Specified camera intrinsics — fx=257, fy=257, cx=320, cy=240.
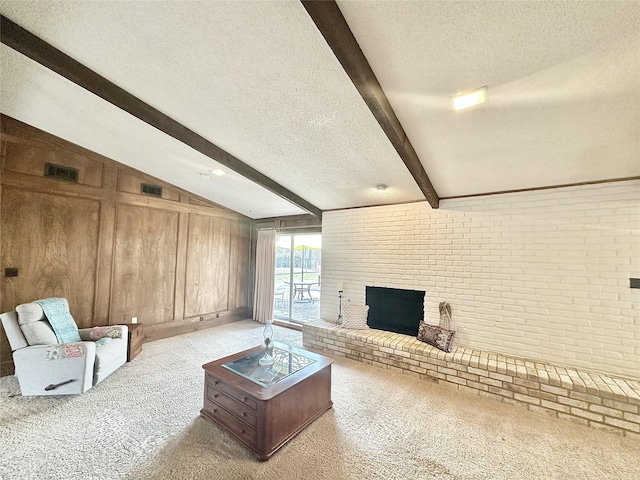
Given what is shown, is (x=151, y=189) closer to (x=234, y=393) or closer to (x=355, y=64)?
(x=234, y=393)

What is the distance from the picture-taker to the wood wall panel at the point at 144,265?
413cm

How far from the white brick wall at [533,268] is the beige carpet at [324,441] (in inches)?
33.4

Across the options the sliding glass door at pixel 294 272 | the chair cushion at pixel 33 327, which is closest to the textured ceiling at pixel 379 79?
the chair cushion at pixel 33 327

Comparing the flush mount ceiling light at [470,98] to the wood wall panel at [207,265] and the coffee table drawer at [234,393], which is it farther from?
the wood wall panel at [207,265]

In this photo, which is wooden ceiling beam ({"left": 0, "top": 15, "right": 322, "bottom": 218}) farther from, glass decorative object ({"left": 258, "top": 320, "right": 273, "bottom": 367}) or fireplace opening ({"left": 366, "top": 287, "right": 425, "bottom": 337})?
fireplace opening ({"left": 366, "top": 287, "right": 425, "bottom": 337})

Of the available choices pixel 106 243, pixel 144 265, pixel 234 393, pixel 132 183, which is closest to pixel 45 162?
pixel 132 183

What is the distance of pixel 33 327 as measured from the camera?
2771mm

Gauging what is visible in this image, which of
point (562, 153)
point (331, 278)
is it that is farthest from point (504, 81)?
point (331, 278)

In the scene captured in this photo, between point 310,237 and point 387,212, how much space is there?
6.35 ft

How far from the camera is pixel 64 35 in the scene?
1.98m

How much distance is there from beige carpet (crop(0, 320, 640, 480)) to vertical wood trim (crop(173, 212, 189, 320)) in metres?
1.87


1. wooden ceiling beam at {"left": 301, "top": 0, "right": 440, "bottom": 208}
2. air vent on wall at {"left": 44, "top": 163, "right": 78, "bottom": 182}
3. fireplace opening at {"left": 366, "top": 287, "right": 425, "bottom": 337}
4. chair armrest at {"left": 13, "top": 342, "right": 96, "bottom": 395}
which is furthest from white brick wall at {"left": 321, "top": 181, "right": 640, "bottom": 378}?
air vent on wall at {"left": 44, "top": 163, "right": 78, "bottom": 182}

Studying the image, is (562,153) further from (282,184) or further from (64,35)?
(64,35)

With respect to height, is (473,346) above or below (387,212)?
below
